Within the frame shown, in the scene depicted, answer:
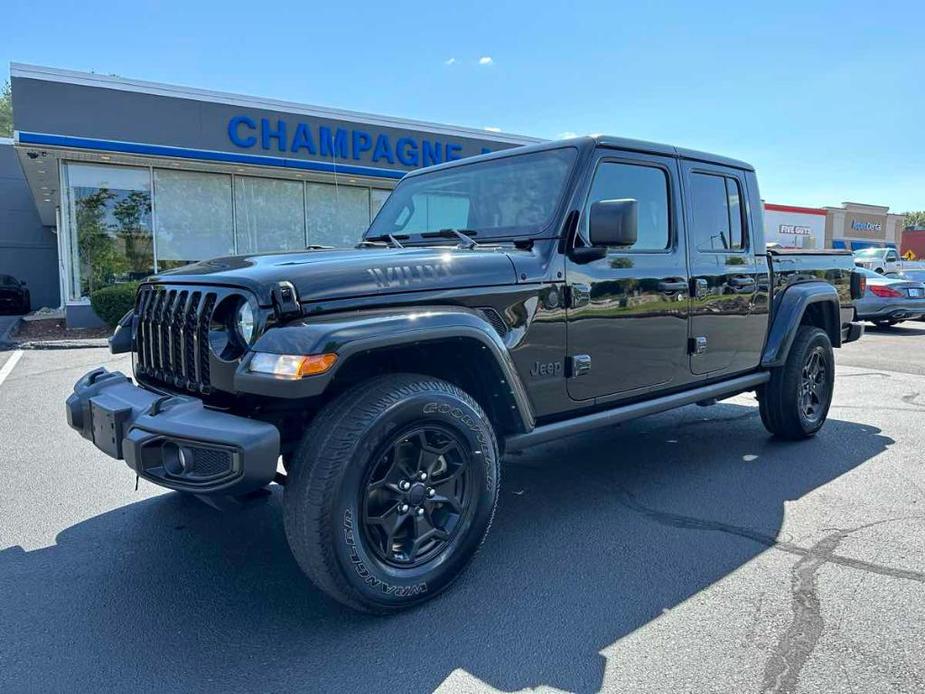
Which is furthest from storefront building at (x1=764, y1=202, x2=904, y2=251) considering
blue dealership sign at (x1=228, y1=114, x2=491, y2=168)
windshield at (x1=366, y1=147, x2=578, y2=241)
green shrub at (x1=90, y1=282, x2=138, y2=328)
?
windshield at (x1=366, y1=147, x2=578, y2=241)

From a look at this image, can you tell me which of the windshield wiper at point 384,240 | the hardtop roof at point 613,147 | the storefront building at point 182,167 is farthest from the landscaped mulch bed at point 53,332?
the hardtop roof at point 613,147

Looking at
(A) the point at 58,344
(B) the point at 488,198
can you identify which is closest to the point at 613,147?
(B) the point at 488,198

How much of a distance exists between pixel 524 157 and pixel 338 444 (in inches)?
82.3

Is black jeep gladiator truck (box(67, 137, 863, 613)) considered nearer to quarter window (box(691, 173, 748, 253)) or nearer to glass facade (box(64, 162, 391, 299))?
quarter window (box(691, 173, 748, 253))

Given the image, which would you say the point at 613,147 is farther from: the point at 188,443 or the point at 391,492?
the point at 188,443

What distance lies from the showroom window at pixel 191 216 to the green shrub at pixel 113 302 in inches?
85.0

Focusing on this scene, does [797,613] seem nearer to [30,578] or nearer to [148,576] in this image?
[148,576]

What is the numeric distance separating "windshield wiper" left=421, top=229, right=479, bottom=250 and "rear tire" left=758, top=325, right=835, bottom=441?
274 cm

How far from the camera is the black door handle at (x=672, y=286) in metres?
3.89

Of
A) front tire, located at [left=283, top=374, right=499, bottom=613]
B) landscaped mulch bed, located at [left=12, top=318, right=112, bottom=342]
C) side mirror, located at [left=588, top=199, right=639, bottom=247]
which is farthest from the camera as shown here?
landscaped mulch bed, located at [left=12, top=318, right=112, bottom=342]

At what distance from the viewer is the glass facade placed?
48.5 feet

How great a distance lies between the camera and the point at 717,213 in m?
4.48

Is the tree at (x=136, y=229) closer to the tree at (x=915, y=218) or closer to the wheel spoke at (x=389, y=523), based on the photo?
the wheel spoke at (x=389, y=523)

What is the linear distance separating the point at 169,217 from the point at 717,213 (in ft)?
45.4
